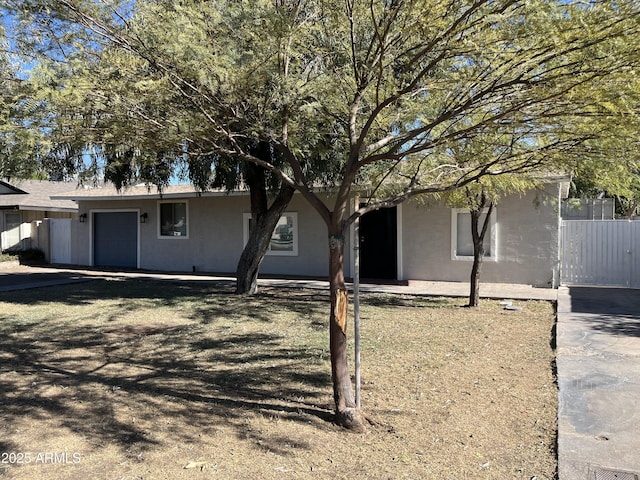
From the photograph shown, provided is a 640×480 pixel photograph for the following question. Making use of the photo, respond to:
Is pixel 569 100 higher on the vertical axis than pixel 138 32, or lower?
lower

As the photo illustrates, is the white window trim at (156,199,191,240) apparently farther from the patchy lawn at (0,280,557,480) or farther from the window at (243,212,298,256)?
the patchy lawn at (0,280,557,480)

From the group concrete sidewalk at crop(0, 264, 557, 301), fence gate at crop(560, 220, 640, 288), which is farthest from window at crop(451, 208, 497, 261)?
fence gate at crop(560, 220, 640, 288)

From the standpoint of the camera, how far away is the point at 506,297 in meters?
10.8

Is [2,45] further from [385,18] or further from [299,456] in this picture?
[299,456]

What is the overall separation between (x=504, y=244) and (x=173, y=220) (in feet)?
35.8

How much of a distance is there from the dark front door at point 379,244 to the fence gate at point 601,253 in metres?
4.46

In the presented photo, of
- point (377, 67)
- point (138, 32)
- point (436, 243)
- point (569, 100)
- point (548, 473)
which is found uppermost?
point (138, 32)

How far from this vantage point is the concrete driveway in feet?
11.4

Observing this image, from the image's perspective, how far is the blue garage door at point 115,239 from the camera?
1816cm

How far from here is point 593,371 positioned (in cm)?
557

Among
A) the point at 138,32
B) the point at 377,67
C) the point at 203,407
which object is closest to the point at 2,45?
the point at 138,32

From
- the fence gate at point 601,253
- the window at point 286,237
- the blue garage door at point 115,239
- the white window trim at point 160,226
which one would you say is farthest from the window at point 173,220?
the fence gate at point 601,253

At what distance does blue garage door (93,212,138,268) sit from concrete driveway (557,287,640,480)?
14606 mm

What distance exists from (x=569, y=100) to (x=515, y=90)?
0.46 m
